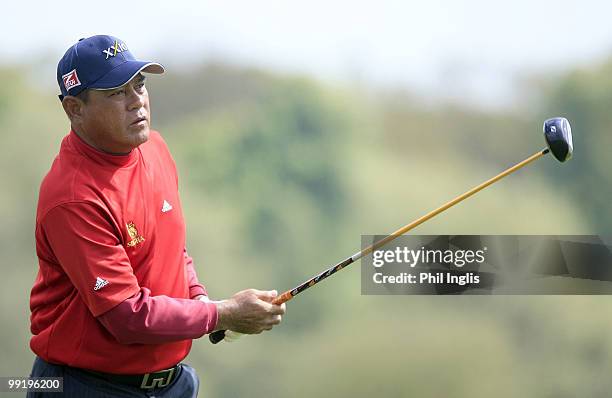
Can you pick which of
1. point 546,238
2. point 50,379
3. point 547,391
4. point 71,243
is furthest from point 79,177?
point 547,391

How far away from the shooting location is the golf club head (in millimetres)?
2520

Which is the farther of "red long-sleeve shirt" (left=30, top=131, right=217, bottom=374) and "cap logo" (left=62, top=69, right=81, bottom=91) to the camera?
"cap logo" (left=62, top=69, right=81, bottom=91)

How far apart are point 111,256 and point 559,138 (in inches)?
54.7

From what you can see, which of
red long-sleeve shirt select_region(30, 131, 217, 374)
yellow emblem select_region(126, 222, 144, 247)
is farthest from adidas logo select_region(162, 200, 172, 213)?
yellow emblem select_region(126, 222, 144, 247)

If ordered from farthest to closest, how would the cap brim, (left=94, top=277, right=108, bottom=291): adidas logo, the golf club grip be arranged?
the golf club grip, the cap brim, (left=94, top=277, right=108, bottom=291): adidas logo

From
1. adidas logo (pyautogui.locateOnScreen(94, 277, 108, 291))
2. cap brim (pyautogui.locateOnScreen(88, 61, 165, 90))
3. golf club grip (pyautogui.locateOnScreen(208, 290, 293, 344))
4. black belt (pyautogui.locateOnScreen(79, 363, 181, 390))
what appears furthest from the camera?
golf club grip (pyautogui.locateOnScreen(208, 290, 293, 344))

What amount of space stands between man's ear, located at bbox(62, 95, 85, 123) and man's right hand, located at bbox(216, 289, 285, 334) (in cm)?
65

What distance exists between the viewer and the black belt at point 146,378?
2289 mm

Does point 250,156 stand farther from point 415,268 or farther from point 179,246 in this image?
point 179,246

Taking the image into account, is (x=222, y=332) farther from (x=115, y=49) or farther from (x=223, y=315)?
(x=115, y=49)

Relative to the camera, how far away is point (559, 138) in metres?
2.52

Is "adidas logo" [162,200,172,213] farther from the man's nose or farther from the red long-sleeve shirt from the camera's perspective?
the man's nose

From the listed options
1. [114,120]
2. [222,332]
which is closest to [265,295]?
[222,332]

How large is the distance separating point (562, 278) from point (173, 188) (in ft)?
A: 8.66
